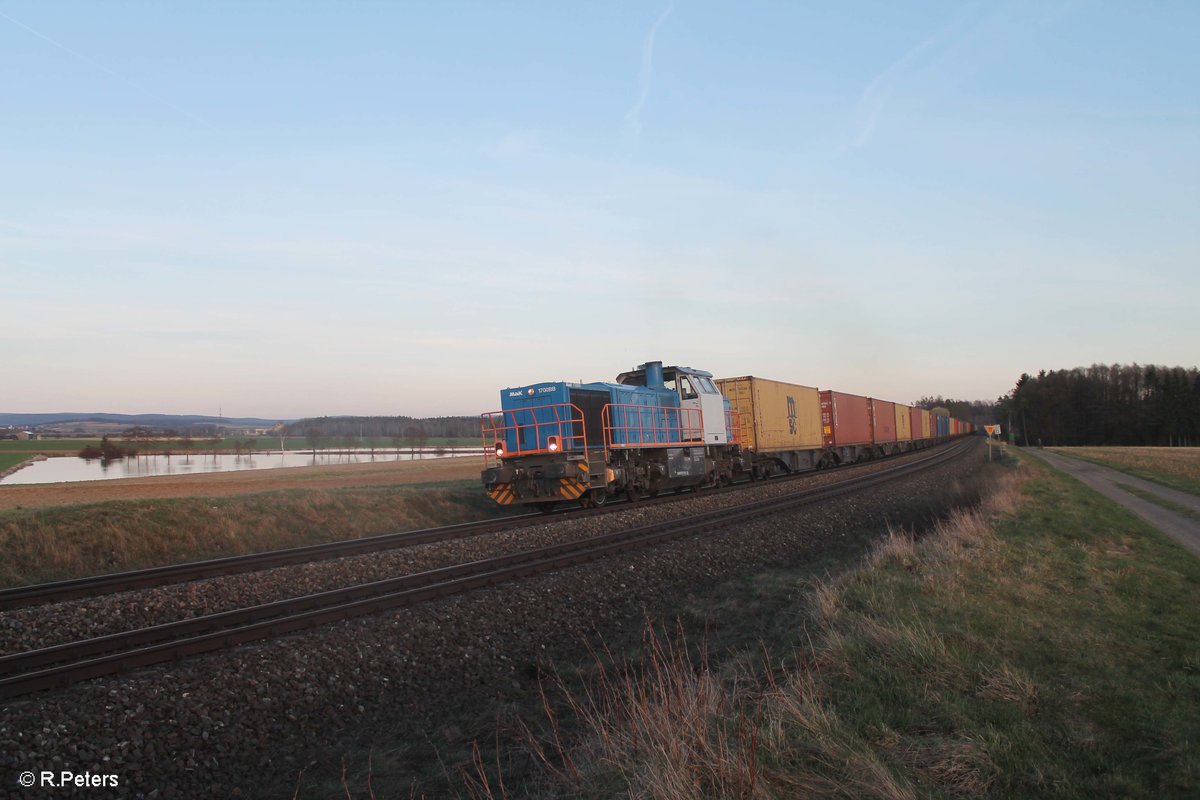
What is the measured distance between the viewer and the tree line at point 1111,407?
87625mm

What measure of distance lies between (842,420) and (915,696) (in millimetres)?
31866

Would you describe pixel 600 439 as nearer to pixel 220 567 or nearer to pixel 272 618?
pixel 220 567

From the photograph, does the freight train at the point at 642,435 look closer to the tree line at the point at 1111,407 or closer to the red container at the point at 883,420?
the red container at the point at 883,420

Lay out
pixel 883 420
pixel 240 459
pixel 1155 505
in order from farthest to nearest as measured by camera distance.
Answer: pixel 240 459 → pixel 883 420 → pixel 1155 505

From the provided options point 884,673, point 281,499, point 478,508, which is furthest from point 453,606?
point 478,508

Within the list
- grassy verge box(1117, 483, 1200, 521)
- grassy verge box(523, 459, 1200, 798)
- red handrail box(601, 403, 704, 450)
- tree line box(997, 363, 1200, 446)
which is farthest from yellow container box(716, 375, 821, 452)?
tree line box(997, 363, 1200, 446)

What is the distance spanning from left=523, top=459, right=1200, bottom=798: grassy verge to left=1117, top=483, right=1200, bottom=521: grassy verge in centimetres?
985

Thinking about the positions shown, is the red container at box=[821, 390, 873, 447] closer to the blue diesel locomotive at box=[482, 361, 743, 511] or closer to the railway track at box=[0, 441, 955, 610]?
the blue diesel locomotive at box=[482, 361, 743, 511]

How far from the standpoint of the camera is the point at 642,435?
19422 mm

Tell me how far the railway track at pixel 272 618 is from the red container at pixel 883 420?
3205 cm

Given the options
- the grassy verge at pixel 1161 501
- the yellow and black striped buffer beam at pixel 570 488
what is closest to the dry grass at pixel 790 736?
the yellow and black striped buffer beam at pixel 570 488

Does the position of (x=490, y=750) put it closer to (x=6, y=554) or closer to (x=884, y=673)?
(x=884, y=673)

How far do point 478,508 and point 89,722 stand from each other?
50.2 ft

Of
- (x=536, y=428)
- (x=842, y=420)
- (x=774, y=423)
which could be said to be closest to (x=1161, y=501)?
(x=774, y=423)
